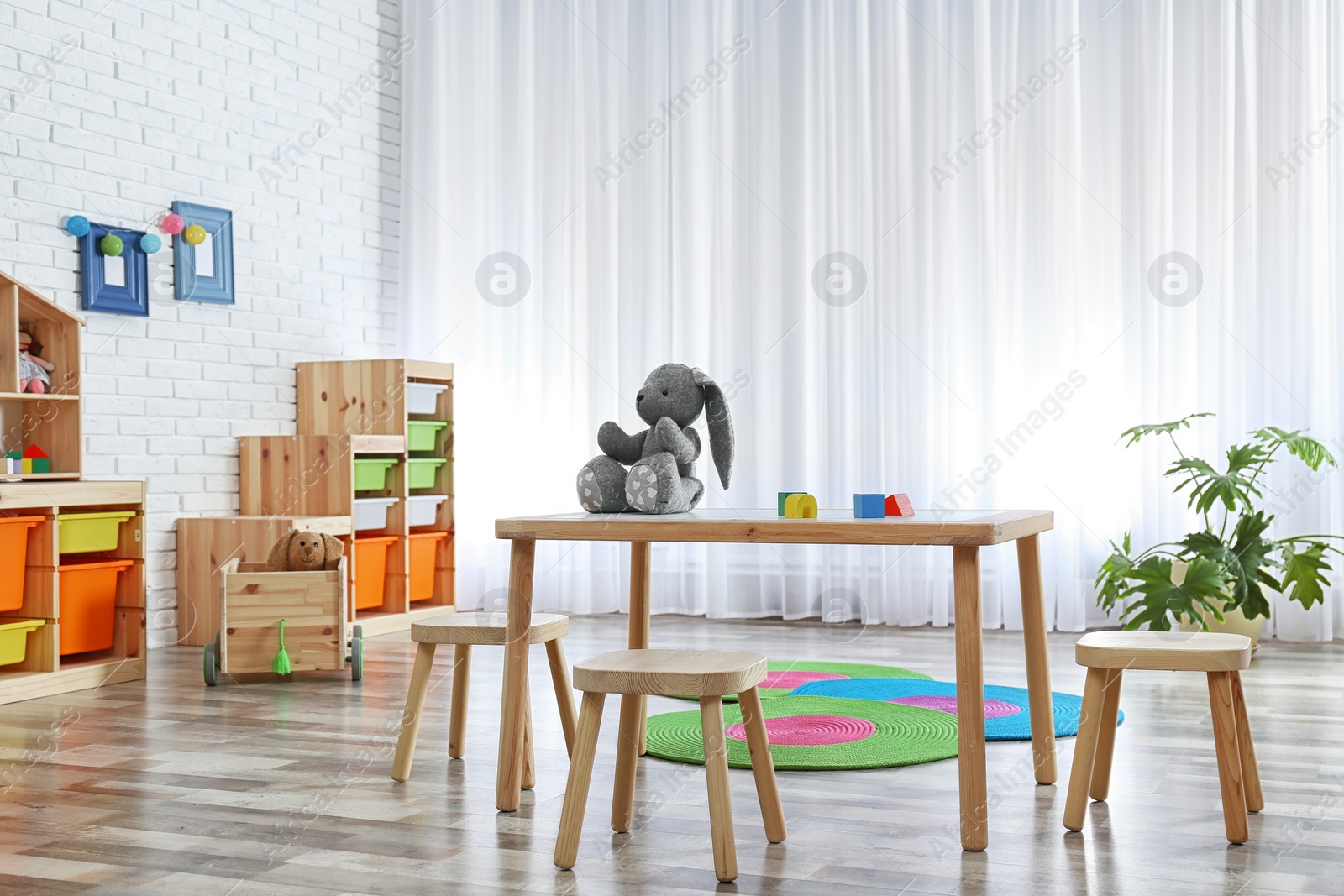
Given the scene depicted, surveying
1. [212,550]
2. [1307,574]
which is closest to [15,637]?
[212,550]

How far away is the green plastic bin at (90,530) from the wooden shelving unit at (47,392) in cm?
13

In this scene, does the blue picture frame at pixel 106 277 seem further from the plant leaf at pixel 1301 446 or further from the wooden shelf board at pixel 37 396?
the plant leaf at pixel 1301 446

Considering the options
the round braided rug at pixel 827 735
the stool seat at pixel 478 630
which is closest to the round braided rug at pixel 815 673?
the round braided rug at pixel 827 735

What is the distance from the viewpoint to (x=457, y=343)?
5715 millimetres

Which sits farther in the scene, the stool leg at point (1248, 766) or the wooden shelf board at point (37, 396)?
the wooden shelf board at point (37, 396)

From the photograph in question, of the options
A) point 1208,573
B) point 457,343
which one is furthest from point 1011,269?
point 457,343

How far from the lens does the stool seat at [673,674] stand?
79.2 inches

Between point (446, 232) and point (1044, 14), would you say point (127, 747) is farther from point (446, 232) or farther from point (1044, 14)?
point (1044, 14)

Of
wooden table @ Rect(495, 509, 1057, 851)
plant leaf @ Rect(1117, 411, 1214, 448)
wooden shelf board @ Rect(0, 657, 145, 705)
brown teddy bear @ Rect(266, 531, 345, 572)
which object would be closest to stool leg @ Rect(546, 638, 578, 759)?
wooden table @ Rect(495, 509, 1057, 851)

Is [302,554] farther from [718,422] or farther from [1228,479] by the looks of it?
[1228,479]

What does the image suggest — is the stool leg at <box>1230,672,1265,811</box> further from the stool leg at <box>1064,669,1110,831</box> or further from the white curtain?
the white curtain

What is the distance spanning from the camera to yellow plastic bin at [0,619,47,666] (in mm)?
3686

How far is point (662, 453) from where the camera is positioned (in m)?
2.50

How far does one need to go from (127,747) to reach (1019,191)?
139 inches
